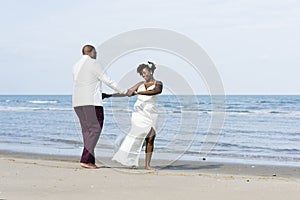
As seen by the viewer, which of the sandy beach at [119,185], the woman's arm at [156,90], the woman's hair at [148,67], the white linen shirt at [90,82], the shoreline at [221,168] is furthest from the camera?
the shoreline at [221,168]

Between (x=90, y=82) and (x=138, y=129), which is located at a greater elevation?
(x=90, y=82)

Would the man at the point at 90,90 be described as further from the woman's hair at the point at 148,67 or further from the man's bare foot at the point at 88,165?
the woman's hair at the point at 148,67

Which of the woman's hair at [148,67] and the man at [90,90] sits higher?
the woman's hair at [148,67]

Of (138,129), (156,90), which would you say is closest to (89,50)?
(156,90)

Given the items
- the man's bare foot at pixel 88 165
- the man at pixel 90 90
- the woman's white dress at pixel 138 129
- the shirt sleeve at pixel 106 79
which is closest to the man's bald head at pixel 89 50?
the man at pixel 90 90

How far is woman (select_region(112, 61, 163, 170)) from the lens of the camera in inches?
287

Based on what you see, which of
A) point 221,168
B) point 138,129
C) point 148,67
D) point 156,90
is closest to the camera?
point 156,90

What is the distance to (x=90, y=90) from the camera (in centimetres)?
711

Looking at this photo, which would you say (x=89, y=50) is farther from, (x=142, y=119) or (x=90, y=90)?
(x=142, y=119)

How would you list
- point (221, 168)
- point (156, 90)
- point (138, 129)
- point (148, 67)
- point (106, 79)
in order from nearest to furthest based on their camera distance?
1. point (106, 79)
2. point (156, 90)
3. point (148, 67)
4. point (138, 129)
5. point (221, 168)

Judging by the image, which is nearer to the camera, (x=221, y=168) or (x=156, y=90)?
(x=156, y=90)

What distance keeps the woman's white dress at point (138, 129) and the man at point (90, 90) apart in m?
0.42

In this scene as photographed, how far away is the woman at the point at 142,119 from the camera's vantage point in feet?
24.0

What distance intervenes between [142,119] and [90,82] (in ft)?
3.08
